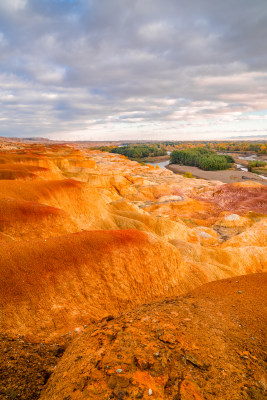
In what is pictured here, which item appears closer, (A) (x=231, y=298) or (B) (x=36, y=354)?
(B) (x=36, y=354)

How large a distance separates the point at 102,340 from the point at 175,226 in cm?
2869

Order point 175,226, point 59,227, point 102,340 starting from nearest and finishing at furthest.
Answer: point 102,340 < point 59,227 < point 175,226

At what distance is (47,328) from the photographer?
1030 cm

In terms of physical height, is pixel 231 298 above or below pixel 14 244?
below

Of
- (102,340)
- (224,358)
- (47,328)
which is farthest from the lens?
(47,328)

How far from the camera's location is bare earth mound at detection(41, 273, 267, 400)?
238 inches

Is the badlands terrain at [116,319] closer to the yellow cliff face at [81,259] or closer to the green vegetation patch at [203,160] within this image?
the yellow cliff face at [81,259]

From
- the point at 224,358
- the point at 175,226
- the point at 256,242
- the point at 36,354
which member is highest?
the point at 224,358

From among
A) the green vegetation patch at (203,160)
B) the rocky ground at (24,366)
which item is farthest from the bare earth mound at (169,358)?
the green vegetation patch at (203,160)

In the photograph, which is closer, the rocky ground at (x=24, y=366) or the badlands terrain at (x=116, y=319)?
the badlands terrain at (x=116, y=319)

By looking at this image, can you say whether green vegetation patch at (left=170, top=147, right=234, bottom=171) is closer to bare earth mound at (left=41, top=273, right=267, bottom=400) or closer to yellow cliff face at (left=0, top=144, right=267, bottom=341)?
yellow cliff face at (left=0, top=144, right=267, bottom=341)

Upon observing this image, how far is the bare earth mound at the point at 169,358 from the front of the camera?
6.05m

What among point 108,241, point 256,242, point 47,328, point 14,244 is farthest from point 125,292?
point 256,242

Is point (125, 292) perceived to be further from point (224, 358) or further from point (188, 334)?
point (224, 358)
